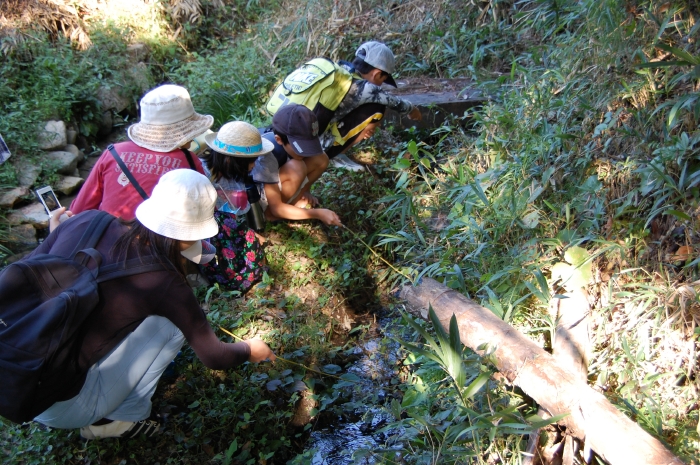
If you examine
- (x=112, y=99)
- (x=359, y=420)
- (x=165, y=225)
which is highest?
(x=165, y=225)

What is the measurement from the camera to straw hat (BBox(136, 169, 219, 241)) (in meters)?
2.17

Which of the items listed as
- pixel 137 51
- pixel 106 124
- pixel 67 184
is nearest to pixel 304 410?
pixel 67 184

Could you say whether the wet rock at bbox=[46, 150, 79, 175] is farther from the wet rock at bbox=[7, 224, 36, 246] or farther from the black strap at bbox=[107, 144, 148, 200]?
the black strap at bbox=[107, 144, 148, 200]

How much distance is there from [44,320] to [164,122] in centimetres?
138

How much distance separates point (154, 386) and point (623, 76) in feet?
10.7

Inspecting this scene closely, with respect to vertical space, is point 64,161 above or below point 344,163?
above

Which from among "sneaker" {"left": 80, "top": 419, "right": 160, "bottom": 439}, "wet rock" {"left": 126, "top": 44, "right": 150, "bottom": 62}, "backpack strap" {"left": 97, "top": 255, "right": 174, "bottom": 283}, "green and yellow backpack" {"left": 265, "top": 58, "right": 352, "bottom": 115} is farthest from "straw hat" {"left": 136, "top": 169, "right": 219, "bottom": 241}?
"wet rock" {"left": 126, "top": 44, "right": 150, "bottom": 62}

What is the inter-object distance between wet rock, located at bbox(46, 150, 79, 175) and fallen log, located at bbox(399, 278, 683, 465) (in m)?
3.48

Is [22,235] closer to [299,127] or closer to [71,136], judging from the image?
[71,136]

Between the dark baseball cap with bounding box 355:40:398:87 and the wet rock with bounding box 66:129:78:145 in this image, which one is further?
the wet rock with bounding box 66:129:78:145

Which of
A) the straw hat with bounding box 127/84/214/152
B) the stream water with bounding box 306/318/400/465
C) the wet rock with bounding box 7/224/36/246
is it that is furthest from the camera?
the wet rock with bounding box 7/224/36/246

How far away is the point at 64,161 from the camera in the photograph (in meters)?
4.86

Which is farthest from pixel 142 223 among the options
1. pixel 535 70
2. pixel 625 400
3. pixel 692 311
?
pixel 535 70

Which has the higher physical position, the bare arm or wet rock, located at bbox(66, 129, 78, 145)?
wet rock, located at bbox(66, 129, 78, 145)
